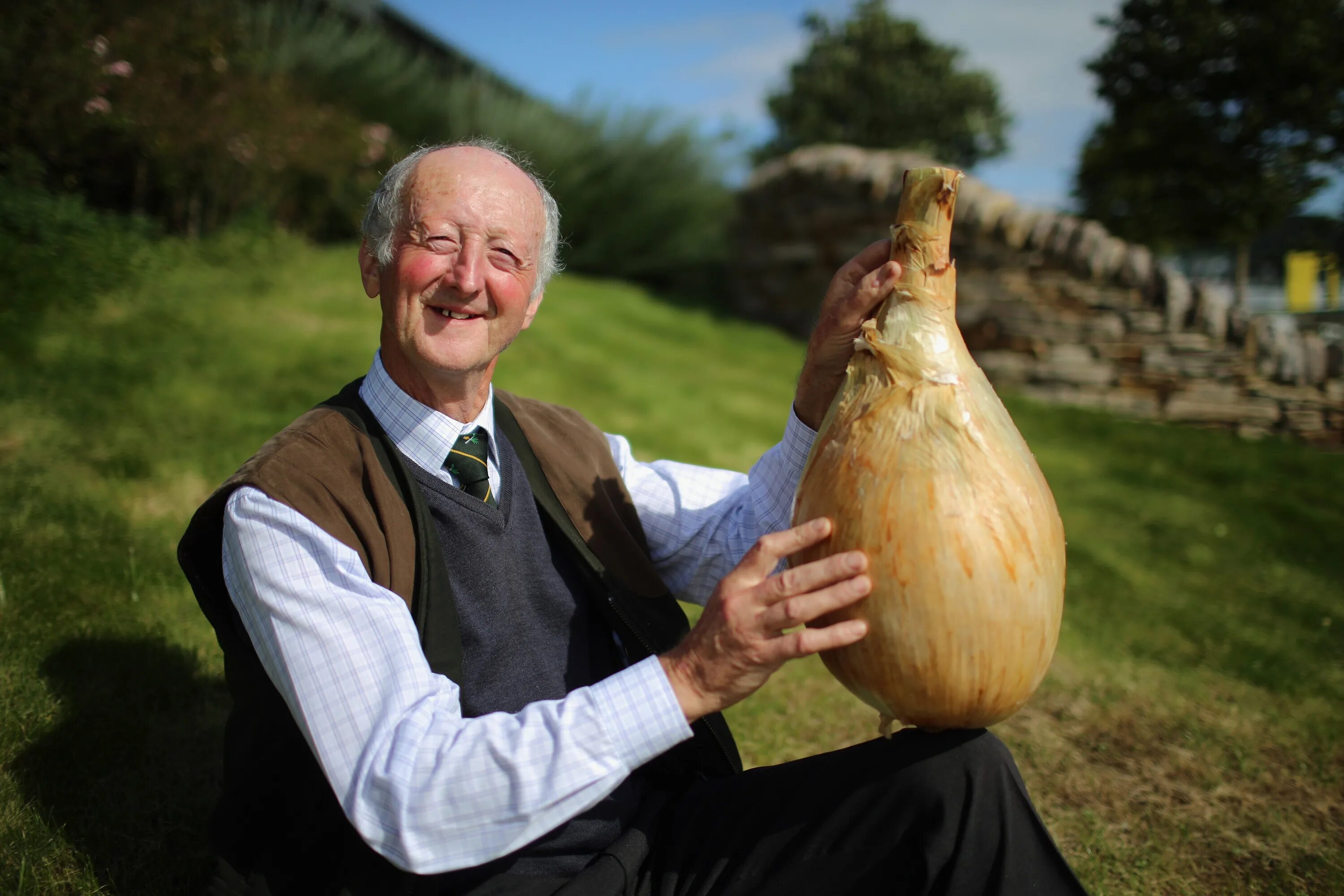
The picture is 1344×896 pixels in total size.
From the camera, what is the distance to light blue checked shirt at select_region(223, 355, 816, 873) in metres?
1.25

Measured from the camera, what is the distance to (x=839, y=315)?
5.46 ft

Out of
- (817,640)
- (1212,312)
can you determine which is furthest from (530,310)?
(1212,312)

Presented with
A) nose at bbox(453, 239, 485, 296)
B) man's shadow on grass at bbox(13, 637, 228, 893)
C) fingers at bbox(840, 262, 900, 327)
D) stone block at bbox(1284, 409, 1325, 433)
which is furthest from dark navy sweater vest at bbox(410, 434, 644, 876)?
stone block at bbox(1284, 409, 1325, 433)

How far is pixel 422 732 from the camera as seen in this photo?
1279mm

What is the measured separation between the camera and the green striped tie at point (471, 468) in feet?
5.74

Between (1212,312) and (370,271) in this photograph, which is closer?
(370,271)

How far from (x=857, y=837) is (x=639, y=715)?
1.58 feet

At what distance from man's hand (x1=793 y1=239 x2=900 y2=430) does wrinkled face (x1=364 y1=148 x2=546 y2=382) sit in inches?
24.7

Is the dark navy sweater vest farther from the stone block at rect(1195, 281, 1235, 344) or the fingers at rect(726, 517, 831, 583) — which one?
the stone block at rect(1195, 281, 1235, 344)

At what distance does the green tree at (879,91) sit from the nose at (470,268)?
744 inches

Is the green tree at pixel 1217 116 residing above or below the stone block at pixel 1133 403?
above

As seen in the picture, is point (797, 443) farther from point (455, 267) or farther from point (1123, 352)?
point (1123, 352)

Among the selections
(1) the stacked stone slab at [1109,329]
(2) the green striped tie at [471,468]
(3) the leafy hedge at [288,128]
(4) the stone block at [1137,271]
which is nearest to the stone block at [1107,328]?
(1) the stacked stone slab at [1109,329]

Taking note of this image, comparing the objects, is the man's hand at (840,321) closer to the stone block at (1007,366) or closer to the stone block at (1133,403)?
the stone block at (1007,366)
